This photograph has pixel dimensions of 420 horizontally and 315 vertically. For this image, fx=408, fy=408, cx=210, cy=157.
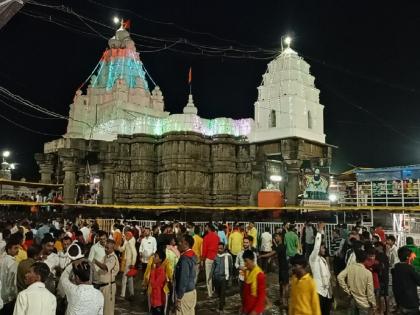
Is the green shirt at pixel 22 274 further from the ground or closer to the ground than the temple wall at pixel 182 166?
closer to the ground

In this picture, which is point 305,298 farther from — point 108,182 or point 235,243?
point 108,182

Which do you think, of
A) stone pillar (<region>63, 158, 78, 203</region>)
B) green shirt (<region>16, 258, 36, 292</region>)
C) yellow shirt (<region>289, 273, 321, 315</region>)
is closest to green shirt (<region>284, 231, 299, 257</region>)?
yellow shirt (<region>289, 273, 321, 315</region>)

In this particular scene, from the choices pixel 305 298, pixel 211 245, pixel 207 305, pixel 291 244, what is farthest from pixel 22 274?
pixel 291 244

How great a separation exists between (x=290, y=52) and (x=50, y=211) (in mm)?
18997

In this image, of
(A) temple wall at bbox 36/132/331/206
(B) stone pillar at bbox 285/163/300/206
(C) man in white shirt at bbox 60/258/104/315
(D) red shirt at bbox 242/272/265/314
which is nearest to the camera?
(C) man in white shirt at bbox 60/258/104/315

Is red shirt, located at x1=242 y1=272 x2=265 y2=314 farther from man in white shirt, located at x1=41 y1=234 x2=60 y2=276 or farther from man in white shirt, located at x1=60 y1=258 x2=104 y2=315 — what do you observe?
man in white shirt, located at x1=41 y1=234 x2=60 y2=276

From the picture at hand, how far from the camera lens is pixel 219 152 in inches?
1130

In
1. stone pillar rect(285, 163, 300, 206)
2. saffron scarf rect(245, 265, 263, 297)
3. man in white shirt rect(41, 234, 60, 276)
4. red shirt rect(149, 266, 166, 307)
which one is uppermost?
stone pillar rect(285, 163, 300, 206)

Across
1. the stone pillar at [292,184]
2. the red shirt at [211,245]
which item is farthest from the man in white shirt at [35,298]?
the stone pillar at [292,184]

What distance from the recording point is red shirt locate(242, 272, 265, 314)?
5.99 meters

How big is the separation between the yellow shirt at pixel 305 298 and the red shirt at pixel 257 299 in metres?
0.53

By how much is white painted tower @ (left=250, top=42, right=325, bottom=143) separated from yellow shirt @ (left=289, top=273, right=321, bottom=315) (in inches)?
830

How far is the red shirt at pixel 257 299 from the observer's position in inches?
236

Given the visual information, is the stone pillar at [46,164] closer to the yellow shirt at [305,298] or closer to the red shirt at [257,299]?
the red shirt at [257,299]
